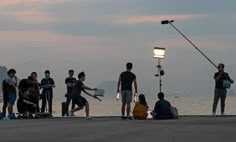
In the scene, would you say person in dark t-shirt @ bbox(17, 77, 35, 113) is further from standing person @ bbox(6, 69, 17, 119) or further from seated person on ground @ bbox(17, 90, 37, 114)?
standing person @ bbox(6, 69, 17, 119)

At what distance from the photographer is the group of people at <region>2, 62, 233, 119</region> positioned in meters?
23.1

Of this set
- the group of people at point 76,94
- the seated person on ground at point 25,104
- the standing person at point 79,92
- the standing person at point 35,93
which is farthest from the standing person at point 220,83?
the seated person on ground at point 25,104

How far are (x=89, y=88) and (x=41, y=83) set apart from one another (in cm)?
331

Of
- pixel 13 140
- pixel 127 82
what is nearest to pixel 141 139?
pixel 13 140

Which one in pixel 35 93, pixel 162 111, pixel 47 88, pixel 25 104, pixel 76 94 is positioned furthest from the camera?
pixel 47 88

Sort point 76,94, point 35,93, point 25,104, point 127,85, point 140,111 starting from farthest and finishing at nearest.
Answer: point 35,93 → point 25,104 → point 76,94 → point 127,85 → point 140,111

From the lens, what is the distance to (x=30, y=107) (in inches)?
997

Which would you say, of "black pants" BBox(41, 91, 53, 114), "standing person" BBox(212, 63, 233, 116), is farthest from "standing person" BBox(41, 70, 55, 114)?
"standing person" BBox(212, 63, 233, 116)

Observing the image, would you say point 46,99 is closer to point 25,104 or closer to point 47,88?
point 47,88

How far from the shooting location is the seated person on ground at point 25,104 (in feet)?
82.7

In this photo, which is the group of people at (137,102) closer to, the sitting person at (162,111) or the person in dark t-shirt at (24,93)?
the sitting person at (162,111)

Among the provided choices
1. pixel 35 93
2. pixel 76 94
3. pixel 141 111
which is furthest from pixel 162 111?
pixel 35 93

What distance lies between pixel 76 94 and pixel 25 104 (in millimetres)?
2145

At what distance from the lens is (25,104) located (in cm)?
2522
